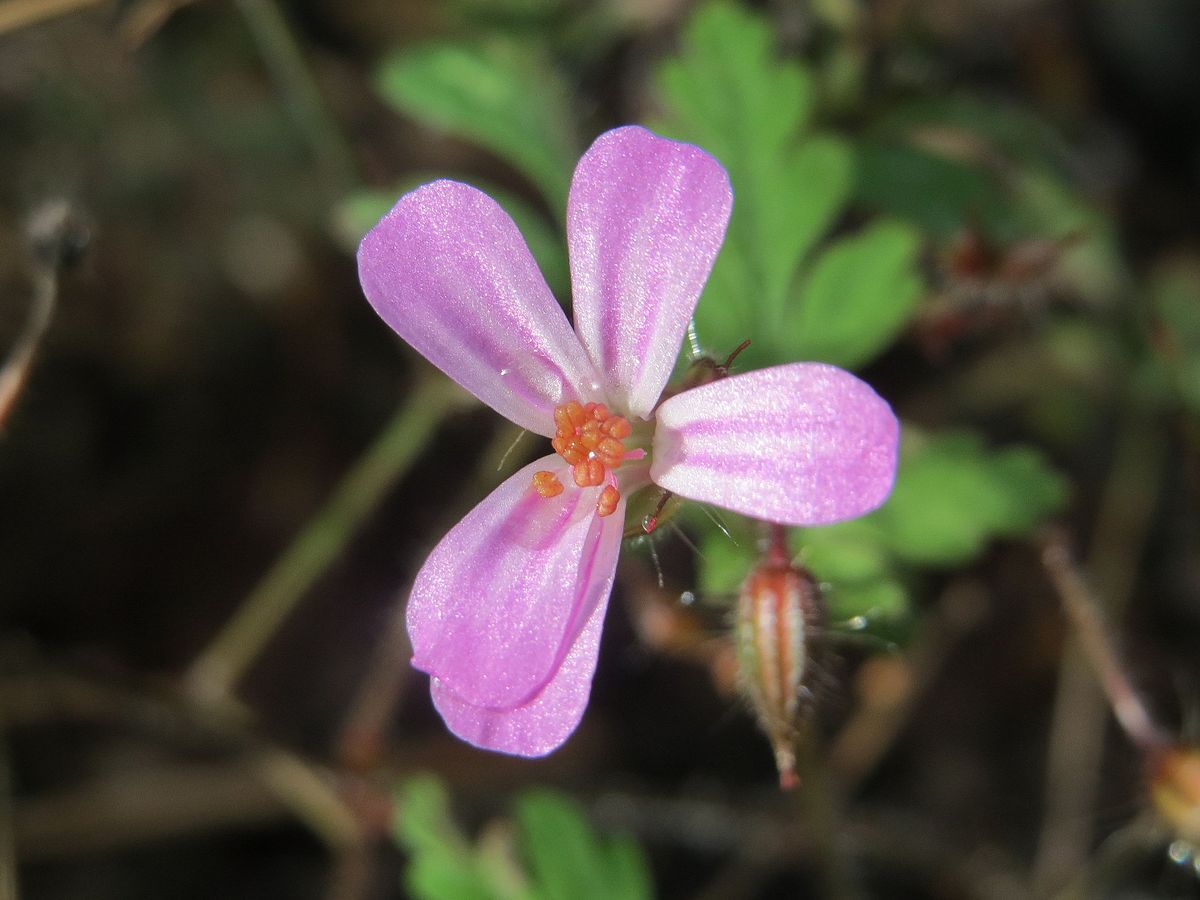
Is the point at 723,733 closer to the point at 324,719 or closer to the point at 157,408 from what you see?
the point at 324,719

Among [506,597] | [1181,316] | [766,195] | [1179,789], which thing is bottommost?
[1181,316]

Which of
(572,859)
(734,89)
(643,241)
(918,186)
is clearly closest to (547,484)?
(643,241)

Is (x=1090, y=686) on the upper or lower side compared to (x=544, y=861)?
lower

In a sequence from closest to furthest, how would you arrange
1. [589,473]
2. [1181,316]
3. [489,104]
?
1. [589,473]
2. [489,104]
3. [1181,316]

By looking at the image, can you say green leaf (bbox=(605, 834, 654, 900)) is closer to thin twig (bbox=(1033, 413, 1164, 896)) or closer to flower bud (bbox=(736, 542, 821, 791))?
flower bud (bbox=(736, 542, 821, 791))

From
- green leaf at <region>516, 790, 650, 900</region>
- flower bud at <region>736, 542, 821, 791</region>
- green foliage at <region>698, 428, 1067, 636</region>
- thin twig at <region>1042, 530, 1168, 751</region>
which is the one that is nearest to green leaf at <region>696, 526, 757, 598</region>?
green foliage at <region>698, 428, 1067, 636</region>

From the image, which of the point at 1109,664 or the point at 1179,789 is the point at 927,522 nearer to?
the point at 1109,664
